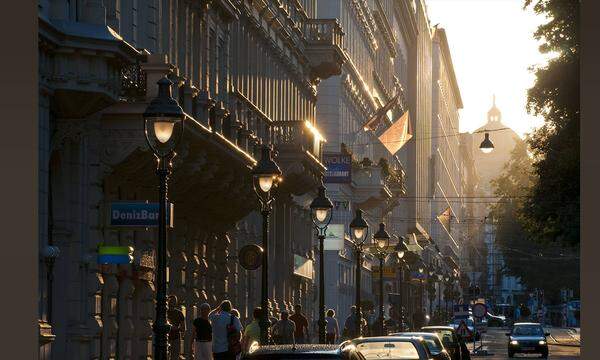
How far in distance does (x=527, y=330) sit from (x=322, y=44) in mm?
19029

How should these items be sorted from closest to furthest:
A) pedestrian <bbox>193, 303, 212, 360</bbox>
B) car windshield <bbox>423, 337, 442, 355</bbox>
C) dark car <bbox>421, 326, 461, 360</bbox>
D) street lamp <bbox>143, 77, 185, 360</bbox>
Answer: street lamp <bbox>143, 77, 185, 360</bbox>
pedestrian <bbox>193, 303, 212, 360</bbox>
car windshield <bbox>423, 337, 442, 355</bbox>
dark car <bbox>421, 326, 461, 360</bbox>

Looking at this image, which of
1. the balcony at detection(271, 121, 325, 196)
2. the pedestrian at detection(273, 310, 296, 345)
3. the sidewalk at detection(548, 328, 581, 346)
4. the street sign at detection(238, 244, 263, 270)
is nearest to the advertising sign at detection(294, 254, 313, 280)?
the balcony at detection(271, 121, 325, 196)

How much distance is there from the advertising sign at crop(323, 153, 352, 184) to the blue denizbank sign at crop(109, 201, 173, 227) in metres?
35.2

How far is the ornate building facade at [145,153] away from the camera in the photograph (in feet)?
86.3

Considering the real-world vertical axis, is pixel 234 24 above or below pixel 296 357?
above

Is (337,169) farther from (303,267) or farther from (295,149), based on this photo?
(295,149)

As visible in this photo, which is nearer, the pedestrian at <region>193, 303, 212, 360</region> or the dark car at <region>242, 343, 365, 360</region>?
the dark car at <region>242, 343, 365, 360</region>

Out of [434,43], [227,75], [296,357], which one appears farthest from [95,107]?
A: [434,43]

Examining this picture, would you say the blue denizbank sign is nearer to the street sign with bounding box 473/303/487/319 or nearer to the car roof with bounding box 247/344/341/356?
the car roof with bounding box 247/344/341/356

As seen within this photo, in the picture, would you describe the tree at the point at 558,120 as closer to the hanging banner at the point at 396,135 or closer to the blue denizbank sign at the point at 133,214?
the hanging banner at the point at 396,135

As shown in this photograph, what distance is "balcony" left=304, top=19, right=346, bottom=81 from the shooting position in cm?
6244
